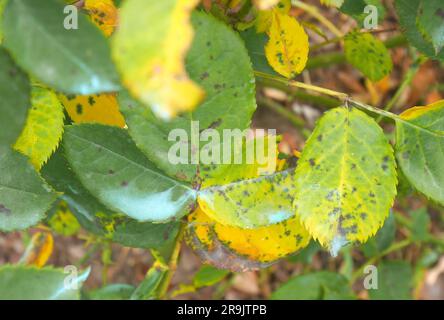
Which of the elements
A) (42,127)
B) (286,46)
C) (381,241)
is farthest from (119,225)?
(381,241)

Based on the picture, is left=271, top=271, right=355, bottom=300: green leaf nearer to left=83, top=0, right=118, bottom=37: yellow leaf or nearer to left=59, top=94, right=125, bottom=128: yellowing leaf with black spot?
left=59, top=94, right=125, bottom=128: yellowing leaf with black spot

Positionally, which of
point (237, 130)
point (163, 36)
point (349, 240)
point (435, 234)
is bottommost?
point (435, 234)

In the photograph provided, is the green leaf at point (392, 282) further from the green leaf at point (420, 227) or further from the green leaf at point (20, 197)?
the green leaf at point (20, 197)

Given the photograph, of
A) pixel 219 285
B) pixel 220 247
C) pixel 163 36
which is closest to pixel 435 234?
pixel 219 285

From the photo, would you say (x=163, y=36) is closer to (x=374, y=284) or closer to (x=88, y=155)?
(x=88, y=155)

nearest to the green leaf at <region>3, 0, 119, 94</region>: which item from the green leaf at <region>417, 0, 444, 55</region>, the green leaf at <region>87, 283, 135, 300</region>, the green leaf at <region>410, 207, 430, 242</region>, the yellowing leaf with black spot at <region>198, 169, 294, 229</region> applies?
the yellowing leaf with black spot at <region>198, 169, 294, 229</region>

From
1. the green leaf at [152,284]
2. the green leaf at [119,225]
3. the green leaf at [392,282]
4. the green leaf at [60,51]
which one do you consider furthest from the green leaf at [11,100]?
the green leaf at [392,282]

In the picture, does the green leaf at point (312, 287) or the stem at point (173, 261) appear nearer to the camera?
the stem at point (173, 261)
